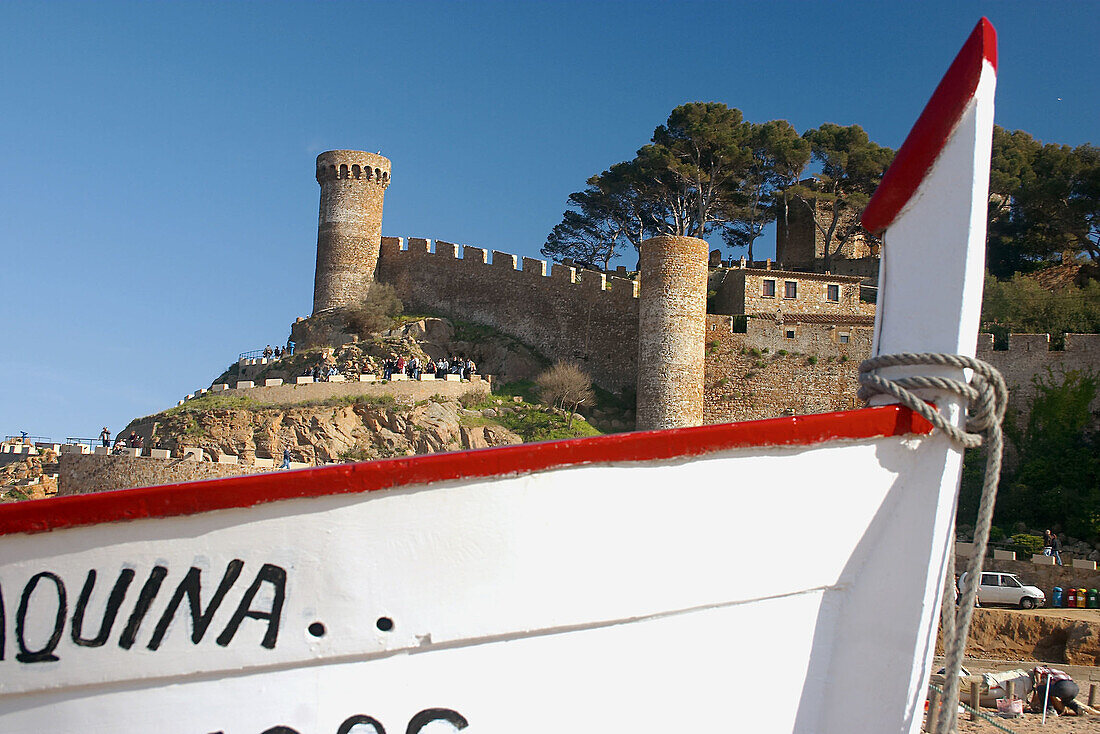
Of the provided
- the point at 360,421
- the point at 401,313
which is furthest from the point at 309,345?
the point at 360,421

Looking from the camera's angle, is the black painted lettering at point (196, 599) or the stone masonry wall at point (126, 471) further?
the stone masonry wall at point (126, 471)

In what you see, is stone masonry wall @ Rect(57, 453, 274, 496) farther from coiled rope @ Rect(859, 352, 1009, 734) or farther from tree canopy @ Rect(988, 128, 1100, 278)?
tree canopy @ Rect(988, 128, 1100, 278)

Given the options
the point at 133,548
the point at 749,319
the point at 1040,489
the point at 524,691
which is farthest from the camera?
the point at 749,319

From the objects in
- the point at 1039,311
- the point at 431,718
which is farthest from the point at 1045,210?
the point at 431,718

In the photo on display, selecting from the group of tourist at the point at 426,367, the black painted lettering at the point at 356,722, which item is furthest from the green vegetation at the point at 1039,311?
the black painted lettering at the point at 356,722

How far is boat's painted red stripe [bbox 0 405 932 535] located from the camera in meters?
2.95

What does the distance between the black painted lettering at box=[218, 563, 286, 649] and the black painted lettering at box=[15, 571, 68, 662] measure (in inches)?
19.4

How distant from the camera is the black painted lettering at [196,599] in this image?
299 centimetres

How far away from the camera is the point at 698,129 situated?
1441 inches

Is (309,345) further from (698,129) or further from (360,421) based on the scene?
(698,129)

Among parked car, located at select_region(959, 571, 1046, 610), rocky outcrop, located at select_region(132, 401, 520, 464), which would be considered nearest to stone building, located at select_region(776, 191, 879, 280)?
rocky outcrop, located at select_region(132, 401, 520, 464)

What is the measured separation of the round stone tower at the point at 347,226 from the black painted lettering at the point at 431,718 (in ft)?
110

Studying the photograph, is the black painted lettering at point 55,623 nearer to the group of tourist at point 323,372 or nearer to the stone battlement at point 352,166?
the group of tourist at point 323,372

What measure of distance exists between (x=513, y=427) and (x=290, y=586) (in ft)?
73.0
